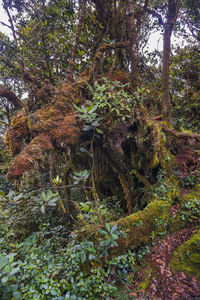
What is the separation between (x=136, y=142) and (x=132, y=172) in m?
0.84

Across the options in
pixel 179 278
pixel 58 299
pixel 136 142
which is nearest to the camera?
pixel 58 299

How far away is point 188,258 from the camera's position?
2.11m

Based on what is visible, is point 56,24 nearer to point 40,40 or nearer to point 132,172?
point 40,40

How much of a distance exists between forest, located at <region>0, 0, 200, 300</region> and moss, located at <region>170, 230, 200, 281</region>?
0.01 meters

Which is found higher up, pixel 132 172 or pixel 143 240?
pixel 132 172

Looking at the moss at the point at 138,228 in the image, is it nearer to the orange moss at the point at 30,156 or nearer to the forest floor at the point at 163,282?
the forest floor at the point at 163,282

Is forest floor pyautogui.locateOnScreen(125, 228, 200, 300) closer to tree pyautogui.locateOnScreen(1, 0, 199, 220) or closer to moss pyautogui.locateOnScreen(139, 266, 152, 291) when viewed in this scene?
moss pyautogui.locateOnScreen(139, 266, 152, 291)

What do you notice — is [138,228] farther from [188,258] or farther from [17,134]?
[17,134]

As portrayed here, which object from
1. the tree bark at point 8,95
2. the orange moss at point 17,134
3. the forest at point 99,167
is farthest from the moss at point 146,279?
the tree bark at point 8,95

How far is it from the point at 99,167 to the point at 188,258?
263cm

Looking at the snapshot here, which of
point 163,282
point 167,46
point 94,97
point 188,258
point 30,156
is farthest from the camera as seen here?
point 167,46

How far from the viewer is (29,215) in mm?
3719

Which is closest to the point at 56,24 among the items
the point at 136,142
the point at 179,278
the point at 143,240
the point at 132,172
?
the point at 136,142

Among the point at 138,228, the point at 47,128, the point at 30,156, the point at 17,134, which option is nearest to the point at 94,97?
the point at 47,128
